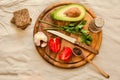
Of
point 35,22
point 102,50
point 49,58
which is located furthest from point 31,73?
point 102,50

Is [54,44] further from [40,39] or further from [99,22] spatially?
[99,22]

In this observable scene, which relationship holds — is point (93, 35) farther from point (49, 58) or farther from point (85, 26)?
point (49, 58)

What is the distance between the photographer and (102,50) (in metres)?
1.04

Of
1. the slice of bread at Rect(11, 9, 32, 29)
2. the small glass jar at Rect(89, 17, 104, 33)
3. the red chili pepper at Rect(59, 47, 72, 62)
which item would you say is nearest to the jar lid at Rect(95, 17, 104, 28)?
the small glass jar at Rect(89, 17, 104, 33)

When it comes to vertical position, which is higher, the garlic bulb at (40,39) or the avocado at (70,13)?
the avocado at (70,13)

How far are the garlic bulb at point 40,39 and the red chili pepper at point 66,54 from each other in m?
0.08

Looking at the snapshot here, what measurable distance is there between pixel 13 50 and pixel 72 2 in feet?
1.04

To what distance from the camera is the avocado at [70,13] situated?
3.19ft

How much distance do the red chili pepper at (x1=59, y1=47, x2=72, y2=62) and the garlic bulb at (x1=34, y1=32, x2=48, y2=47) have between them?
0.26 feet

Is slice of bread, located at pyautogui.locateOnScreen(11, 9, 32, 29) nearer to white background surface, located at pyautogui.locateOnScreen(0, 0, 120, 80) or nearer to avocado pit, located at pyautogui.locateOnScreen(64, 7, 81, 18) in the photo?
white background surface, located at pyautogui.locateOnScreen(0, 0, 120, 80)

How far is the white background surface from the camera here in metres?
1.00

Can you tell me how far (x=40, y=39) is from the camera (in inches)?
38.1

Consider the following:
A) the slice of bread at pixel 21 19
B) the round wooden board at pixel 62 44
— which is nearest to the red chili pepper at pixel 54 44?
the round wooden board at pixel 62 44

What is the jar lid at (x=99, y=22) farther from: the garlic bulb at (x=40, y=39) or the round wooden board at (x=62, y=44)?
the garlic bulb at (x=40, y=39)
